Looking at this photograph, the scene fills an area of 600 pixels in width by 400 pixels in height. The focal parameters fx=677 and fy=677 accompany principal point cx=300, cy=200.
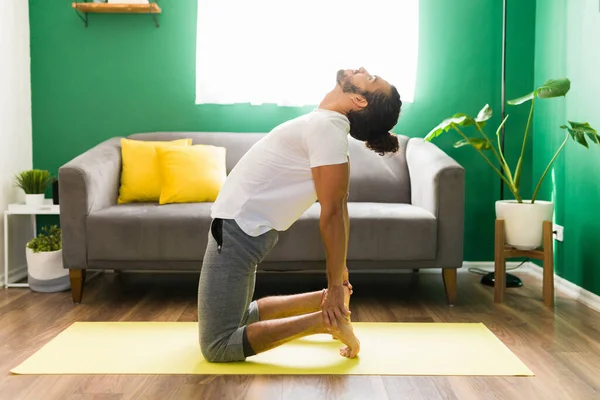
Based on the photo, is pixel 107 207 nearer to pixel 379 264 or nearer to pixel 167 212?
pixel 167 212

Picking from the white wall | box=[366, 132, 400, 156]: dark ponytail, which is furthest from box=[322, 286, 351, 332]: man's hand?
the white wall

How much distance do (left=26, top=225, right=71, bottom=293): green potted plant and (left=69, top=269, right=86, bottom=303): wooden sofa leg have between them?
10.6 inches

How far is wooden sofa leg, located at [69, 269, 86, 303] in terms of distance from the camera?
130 inches

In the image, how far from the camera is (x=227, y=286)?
90.2 inches

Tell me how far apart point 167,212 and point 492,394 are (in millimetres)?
1788

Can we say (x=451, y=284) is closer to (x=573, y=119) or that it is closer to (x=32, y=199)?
(x=573, y=119)

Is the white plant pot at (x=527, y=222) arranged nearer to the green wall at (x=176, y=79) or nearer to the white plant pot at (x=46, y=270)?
the green wall at (x=176, y=79)

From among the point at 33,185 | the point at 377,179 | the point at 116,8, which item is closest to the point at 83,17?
the point at 116,8

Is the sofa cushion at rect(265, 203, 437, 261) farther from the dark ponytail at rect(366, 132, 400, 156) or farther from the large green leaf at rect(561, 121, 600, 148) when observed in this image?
the dark ponytail at rect(366, 132, 400, 156)

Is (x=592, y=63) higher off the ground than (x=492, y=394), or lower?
higher

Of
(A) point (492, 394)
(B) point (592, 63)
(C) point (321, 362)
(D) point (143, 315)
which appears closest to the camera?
(A) point (492, 394)

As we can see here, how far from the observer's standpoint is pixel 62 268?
140 inches

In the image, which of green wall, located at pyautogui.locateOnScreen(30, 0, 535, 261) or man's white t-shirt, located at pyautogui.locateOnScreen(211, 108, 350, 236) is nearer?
man's white t-shirt, located at pyautogui.locateOnScreen(211, 108, 350, 236)

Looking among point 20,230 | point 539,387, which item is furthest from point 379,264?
point 20,230
